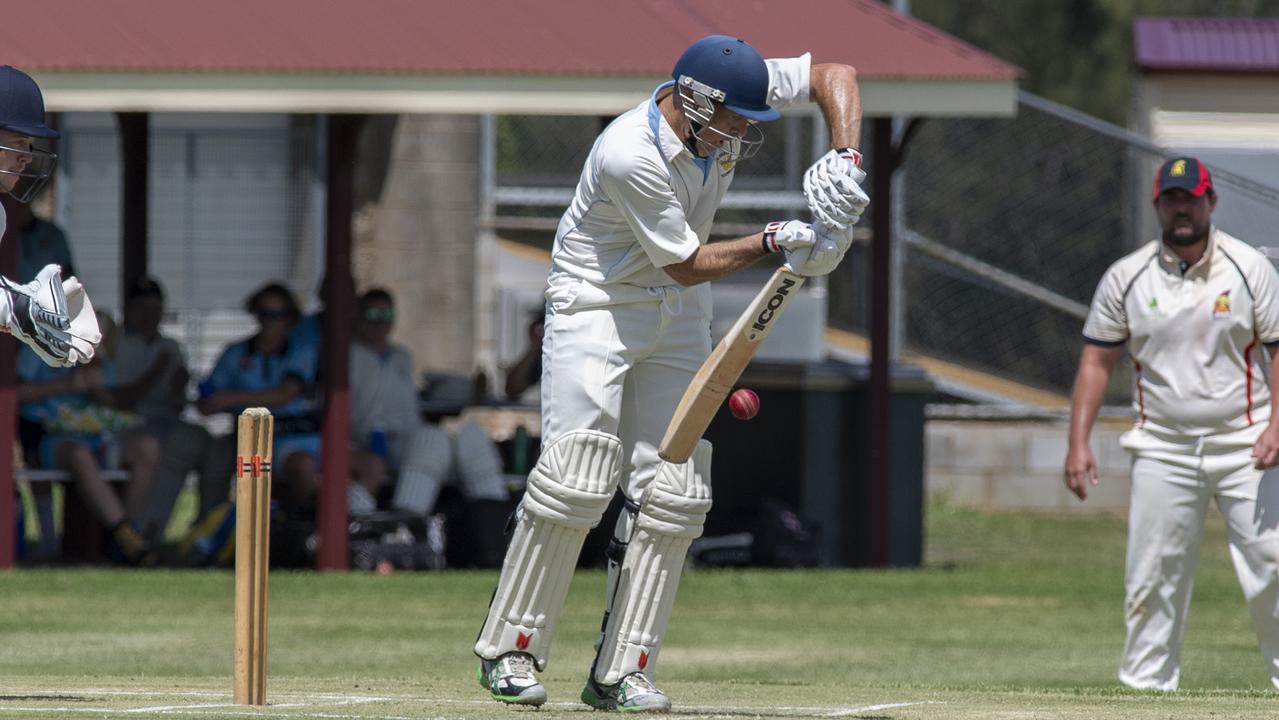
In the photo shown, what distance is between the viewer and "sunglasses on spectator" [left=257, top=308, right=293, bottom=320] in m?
13.4

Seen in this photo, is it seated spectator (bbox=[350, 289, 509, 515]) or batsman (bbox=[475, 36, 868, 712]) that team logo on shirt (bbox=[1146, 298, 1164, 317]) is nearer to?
batsman (bbox=[475, 36, 868, 712])

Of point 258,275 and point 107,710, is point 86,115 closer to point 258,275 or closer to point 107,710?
point 258,275

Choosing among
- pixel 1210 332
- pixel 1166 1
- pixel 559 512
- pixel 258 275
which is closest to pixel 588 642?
pixel 1210 332

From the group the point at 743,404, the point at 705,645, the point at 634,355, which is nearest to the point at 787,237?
the point at 743,404

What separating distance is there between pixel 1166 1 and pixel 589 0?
25.3 meters

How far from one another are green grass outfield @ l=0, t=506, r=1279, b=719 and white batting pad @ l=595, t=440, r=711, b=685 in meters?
0.25

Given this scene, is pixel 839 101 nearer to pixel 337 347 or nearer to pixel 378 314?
pixel 337 347

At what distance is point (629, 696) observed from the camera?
6.67 metres

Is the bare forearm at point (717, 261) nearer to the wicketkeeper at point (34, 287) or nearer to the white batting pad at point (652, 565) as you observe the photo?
the white batting pad at point (652, 565)

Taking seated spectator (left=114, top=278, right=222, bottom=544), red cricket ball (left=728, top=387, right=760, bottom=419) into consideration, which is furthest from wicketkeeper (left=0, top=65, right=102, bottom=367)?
seated spectator (left=114, top=278, right=222, bottom=544)

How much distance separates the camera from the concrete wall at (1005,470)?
18125 millimetres

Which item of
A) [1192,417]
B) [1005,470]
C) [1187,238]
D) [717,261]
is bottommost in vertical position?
[1005,470]

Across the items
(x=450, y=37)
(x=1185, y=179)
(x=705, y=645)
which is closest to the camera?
(x=1185, y=179)

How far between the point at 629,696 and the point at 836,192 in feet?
5.22
